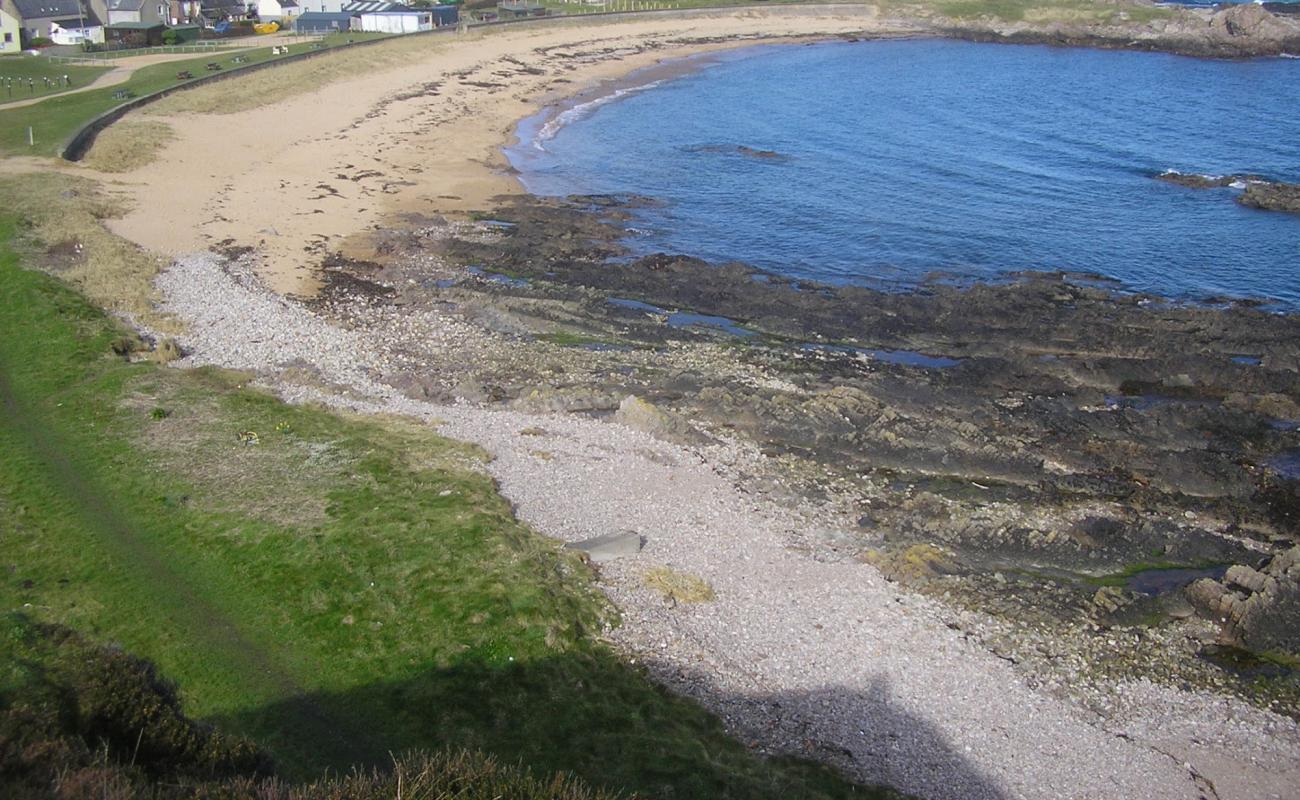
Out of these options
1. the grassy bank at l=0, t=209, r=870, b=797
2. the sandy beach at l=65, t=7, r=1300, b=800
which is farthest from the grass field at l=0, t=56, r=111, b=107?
the grassy bank at l=0, t=209, r=870, b=797

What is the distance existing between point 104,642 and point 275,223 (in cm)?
2857

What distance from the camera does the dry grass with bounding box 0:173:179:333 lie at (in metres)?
34.2

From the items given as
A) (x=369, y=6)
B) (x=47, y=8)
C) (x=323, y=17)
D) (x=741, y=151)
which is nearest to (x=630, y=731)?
(x=741, y=151)

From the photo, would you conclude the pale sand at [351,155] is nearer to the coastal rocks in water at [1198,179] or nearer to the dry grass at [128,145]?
the dry grass at [128,145]

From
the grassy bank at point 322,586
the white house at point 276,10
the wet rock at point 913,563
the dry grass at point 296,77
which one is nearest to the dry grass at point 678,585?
the grassy bank at point 322,586

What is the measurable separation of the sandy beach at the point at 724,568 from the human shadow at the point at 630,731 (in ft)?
0.26

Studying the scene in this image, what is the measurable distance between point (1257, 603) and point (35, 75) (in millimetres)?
76531

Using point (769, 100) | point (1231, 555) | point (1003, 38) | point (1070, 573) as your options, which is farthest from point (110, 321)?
point (1003, 38)

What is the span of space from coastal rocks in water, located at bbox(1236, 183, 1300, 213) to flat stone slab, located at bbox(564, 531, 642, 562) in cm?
4320

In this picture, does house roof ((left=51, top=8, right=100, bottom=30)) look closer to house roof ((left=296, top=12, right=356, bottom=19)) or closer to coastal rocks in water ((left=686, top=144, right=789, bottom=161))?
house roof ((left=296, top=12, right=356, bottom=19))

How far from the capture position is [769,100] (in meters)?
76.1

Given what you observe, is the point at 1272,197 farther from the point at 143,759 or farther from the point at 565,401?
the point at 143,759

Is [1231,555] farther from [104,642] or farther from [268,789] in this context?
[104,642]

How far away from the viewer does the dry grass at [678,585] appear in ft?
67.9
